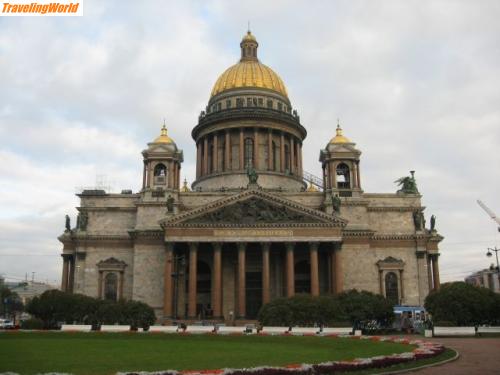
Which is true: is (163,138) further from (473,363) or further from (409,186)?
(473,363)

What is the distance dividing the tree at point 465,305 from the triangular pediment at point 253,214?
15.9 m

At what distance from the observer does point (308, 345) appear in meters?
30.3

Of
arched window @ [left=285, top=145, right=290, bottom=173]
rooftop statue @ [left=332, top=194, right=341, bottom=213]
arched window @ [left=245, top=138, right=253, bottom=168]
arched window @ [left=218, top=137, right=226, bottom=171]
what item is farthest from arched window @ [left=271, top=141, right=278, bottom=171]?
rooftop statue @ [left=332, top=194, right=341, bottom=213]

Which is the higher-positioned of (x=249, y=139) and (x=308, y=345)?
(x=249, y=139)

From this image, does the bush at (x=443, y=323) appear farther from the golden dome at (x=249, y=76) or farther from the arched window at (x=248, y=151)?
the golden dome at (x=249, y=76)

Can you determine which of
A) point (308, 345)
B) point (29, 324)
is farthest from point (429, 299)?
point (29, 324)

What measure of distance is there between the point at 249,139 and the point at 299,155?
28.6 ft

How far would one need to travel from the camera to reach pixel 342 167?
70125 millimetres

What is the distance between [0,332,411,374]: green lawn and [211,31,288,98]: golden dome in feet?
181

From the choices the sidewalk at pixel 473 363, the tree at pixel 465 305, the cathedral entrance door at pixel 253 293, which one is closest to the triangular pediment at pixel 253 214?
the cathedral entrance door at pixel 253 293

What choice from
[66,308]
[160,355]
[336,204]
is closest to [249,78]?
[336,204]

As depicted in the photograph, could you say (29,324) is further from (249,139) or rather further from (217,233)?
(249,139)

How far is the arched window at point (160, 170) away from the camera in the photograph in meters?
68.9

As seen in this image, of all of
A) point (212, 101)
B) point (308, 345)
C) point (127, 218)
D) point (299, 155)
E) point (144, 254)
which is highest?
point (212, 101)
